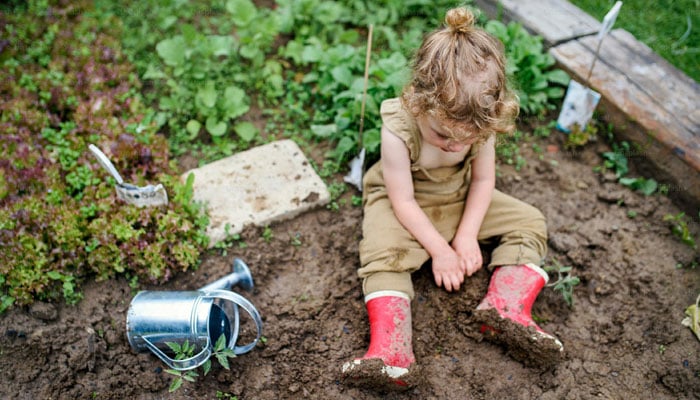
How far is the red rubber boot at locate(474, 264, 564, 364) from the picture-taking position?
224cm

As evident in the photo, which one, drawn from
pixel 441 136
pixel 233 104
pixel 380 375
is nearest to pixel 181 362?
pixel 380 375

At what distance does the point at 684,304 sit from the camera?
2.51 m

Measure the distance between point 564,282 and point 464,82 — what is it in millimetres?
1136

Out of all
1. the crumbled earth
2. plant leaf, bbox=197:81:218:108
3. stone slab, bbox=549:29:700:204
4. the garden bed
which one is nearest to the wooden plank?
stone slab, bbox=549:29:700:204

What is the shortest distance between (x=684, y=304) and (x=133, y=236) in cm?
259

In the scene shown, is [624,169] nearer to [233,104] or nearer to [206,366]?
[233,104]

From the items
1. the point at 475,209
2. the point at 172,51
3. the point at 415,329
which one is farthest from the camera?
the point at 172,51

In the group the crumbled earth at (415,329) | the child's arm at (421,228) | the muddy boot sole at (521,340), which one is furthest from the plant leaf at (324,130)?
the muddy boot sole at (521,340)

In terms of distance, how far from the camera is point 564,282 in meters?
2.53

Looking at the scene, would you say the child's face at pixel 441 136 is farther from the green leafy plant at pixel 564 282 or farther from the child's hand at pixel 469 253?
the green leafy plant at pixel 564 282

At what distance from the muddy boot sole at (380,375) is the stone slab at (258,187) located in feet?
3.22

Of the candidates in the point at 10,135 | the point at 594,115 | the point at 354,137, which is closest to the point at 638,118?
the point at 594,115

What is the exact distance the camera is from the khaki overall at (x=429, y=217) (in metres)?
2.40

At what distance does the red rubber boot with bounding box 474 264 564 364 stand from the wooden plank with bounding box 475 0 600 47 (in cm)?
181
